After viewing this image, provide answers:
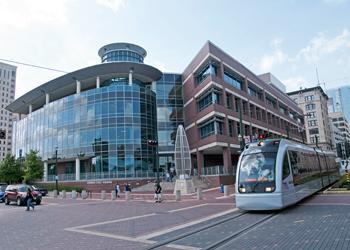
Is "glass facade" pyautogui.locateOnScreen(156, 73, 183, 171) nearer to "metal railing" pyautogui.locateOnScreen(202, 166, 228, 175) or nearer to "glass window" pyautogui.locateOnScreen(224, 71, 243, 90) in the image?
"glass window" pyautogui.locateOnScreen(224, 71, 243, 90)

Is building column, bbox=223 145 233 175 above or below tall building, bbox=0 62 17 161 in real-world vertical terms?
below

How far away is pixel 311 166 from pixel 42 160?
153ft

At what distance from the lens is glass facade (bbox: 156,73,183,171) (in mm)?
47625

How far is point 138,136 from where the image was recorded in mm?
44625

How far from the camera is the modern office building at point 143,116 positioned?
40812mm

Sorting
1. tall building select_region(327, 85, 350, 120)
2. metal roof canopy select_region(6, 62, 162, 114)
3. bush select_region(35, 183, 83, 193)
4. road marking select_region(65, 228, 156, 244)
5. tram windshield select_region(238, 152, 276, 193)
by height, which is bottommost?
road marking select_region(65, 228, 156, 244)

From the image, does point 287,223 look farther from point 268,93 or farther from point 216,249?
point 268,93

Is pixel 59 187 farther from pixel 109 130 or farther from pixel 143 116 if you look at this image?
pixel 143 116

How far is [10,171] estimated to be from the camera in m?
54.8

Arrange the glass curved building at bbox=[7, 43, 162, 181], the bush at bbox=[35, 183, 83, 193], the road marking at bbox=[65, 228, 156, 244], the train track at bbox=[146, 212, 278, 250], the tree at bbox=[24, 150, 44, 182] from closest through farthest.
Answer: the train track at bbox=[146, 212, 278, 250], the road marking at bbox=[65, 228, 156, 244], the bush at bbox=[35, 183, 83, 193], the glass curved building at bbox=[7, 43, 162, 181], the tree at bbox=[24, 150, 44, 182]

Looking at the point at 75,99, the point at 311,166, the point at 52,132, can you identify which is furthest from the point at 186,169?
the point at 52,132

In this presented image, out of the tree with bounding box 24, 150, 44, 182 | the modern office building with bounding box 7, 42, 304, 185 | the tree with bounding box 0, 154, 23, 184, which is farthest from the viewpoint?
the tree with bounding box 0, 154, 23, 184

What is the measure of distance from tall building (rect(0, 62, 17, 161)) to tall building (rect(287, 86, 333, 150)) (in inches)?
4618

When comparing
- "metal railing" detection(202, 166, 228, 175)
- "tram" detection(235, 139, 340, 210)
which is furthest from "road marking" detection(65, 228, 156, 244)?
"metal railing" detection(202, 166, 228, 175)
